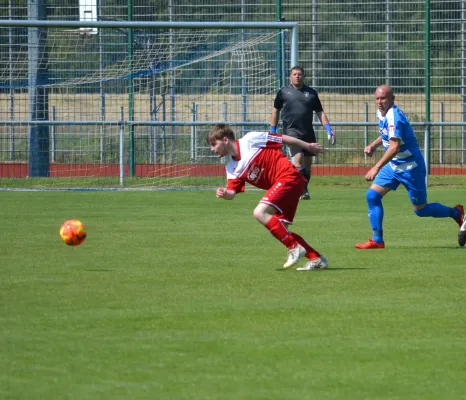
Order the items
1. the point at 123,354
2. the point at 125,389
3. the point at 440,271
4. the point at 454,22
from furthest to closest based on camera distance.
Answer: the point at 454,22
the point at 440,271
the point at 123,354
the point at 125,389

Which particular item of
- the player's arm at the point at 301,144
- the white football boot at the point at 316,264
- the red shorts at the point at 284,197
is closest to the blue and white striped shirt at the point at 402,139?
the player's arm at the point at 301,144

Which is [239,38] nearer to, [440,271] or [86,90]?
[86,90]

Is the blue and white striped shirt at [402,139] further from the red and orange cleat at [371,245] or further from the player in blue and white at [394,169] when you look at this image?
the red and orange cleat at [371,245]

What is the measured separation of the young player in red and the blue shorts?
2.08m

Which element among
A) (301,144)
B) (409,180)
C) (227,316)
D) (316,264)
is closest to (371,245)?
(409,180)

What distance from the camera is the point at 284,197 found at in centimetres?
1002

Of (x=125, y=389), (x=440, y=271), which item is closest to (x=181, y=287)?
(x=440, y=271)

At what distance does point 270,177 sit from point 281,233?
2.02ft

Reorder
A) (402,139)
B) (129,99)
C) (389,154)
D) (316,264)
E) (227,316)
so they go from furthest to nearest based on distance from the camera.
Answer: (129,99) < (402,139) < (389,154) < (316,264) < (227,316)

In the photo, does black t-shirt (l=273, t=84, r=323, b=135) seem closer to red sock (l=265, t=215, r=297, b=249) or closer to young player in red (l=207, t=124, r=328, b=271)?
young player in red (l=207, t=124, r=328, b=271)

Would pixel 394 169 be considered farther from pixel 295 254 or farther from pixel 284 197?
pixel 295 254

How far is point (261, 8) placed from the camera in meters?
24.2

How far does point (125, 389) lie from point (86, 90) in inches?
677

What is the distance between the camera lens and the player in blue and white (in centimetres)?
1164
